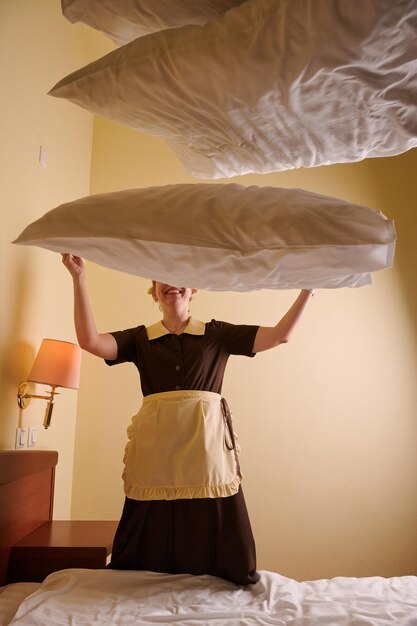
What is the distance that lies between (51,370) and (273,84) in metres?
1.41

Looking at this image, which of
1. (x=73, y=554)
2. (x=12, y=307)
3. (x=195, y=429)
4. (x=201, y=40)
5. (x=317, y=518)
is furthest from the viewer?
(x=317, y=518)

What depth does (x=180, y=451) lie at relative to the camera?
1.70 m

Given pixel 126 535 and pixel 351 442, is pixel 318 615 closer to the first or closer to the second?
pixel 126 535

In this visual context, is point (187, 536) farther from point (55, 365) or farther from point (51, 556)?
point (55, 365)

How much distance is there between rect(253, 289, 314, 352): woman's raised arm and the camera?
5.91ft

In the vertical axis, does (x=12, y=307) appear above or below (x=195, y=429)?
above

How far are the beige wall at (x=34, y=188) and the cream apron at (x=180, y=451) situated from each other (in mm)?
603

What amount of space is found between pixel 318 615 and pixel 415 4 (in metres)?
1.22

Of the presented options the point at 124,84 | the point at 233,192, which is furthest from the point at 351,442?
the point at 124,84

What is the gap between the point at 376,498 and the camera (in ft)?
9.97

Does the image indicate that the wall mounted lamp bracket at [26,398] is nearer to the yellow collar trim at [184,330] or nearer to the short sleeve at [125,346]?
the short sleeve at [125,346]

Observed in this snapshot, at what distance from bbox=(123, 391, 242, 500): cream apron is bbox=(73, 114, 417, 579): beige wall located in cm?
134

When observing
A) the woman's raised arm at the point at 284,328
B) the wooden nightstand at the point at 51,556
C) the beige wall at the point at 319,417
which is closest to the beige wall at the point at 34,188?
the beige wall at the point at 319,417

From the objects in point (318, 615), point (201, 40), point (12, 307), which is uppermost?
point (201, 40)
